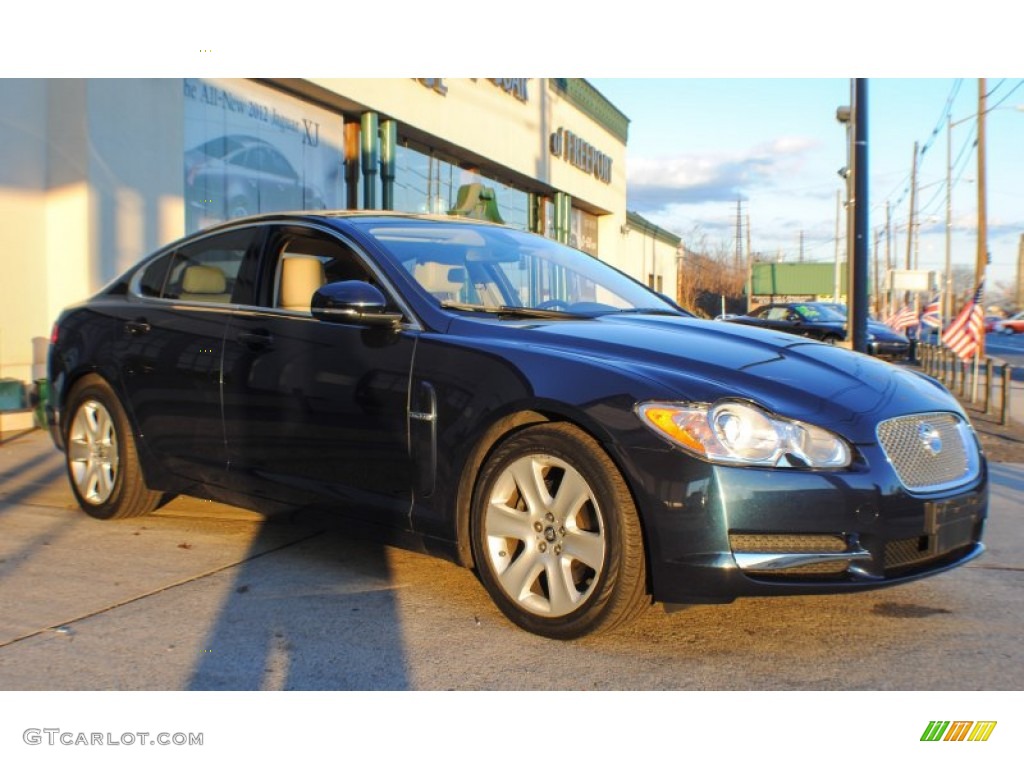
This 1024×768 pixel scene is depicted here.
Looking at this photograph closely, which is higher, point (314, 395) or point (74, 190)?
point (74, 190)

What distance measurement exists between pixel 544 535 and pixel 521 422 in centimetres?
41

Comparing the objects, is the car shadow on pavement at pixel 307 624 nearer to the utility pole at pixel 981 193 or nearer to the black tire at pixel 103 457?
the black tire at pixel 103 457

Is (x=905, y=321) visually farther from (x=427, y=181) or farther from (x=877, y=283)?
(x=877, y=283)

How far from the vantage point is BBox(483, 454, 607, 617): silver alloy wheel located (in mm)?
3490

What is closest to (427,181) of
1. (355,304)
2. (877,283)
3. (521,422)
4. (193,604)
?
(355,304)

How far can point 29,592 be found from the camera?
4.12 m

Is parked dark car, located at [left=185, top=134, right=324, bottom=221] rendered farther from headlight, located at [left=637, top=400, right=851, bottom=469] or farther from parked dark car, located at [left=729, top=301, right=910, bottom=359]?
parked dark car, located at [left=729, top=301, right=910, bottom=359]

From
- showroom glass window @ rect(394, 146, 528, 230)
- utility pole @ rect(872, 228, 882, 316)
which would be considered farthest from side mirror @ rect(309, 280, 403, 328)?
utility pole @ rect(872, 228, 882, 316)

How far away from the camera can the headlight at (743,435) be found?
129 inches

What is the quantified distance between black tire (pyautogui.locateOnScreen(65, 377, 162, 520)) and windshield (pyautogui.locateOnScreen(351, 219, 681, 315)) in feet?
5.67

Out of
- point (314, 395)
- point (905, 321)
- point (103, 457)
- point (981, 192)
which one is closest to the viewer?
point (314, 395)

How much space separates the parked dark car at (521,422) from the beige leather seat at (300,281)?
1 cm

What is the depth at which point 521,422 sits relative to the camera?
368 cm
